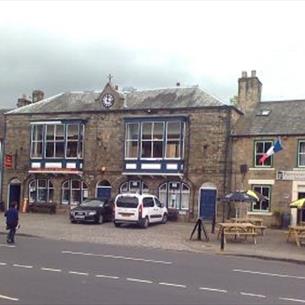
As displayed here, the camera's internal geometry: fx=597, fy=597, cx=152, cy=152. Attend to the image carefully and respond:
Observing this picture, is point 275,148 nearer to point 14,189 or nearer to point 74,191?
point 74,191

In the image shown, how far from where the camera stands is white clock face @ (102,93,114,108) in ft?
137

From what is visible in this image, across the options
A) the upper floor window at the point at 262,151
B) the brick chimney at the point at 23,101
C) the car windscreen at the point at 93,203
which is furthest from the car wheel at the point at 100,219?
the brick chimney at the point at 23,101

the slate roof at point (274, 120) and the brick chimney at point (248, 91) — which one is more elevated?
the brick chimney at point (248, 91)

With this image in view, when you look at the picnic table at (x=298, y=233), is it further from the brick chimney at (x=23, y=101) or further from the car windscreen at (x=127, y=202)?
the brick chimney at (x=23, y=101)

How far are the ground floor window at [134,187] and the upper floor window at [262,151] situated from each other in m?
7.81

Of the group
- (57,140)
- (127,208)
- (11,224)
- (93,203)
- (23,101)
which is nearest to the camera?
(11,224)

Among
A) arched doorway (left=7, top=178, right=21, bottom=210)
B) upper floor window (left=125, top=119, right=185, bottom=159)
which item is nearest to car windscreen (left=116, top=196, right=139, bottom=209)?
upper floor window (left=125, top=119, right=185, bottom=159)

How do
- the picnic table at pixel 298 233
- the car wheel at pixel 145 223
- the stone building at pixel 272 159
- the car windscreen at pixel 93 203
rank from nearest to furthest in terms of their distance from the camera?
the picnic table at pixel 298 233
the car wheel at pixel 145 223
the car windscreen at pixel 93 203
the stone building at pixel 272 159

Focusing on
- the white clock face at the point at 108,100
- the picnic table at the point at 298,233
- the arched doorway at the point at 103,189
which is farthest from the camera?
the white clock face at the point at 108,100

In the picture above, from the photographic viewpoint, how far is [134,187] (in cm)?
4078

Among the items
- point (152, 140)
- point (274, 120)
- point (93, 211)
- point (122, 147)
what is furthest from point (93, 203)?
point (274, 120)

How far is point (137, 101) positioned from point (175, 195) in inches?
293

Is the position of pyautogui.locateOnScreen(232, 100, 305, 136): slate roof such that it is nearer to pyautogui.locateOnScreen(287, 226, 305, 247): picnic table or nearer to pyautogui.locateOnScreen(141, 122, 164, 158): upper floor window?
pyautogui.locateOnScreen(141, 122, 164, 158): upper floor window

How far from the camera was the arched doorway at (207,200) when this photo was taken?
126 feet
